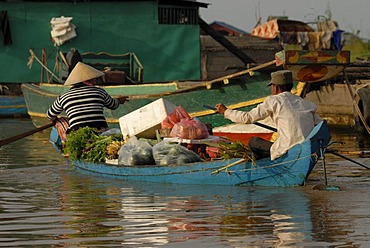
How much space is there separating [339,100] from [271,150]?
1044cm

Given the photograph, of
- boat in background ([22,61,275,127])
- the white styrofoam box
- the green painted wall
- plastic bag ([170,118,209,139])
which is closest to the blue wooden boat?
plastic bag ([170,118,209,139])

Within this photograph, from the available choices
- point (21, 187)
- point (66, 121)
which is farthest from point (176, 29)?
point (21, 187)

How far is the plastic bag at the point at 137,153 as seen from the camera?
11.4 m

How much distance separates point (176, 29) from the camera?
26.6m

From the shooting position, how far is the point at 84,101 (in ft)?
41.0

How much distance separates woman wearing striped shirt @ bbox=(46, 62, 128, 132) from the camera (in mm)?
12500

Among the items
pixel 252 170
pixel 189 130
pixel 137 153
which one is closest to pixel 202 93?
pixel 137 153

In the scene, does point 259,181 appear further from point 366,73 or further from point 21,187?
point 366,73

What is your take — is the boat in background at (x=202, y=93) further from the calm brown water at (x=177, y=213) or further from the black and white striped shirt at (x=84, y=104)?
the calm brown water at (x=177, y=213)

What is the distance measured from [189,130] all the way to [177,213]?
7.79 feet

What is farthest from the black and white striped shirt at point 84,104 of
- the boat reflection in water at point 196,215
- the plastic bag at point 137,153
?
the boat reflection in water at point 196,215

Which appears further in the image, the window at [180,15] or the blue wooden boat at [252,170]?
the window at [180,15]

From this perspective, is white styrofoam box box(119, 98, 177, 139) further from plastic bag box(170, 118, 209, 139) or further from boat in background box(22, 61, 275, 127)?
boat in background box(22, 61, 275, 127)

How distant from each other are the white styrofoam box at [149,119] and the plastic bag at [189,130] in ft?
1.91
